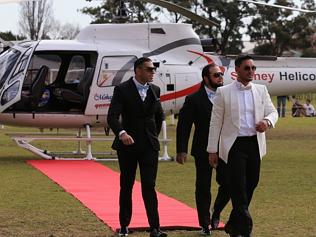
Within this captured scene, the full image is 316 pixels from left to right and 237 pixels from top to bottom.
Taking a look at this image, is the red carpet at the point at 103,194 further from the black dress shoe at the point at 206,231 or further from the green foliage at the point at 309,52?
the green foliage at the point at 309,52

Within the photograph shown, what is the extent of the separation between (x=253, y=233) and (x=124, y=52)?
27.6ft

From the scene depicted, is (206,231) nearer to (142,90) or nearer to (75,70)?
(142,90)

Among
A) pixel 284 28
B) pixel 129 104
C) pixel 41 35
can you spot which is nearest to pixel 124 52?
pixel 129 104

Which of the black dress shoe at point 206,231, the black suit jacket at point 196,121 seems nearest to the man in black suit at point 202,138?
the black suit jacket at point 196,121

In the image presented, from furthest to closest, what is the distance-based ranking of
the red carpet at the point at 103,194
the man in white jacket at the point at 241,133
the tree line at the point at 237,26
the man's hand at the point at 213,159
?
the tree line at the point at 237,26 → the red carpet at the point at 103,194 → the man's hand at the point at 213,159 → the man in white jacket at the point at 241,133

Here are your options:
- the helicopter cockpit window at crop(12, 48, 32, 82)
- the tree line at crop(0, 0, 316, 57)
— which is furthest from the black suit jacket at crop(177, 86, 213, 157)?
the tree line at crop(0, 0, 316, 57)

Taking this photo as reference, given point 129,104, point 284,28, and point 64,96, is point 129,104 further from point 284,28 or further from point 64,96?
point 284,28

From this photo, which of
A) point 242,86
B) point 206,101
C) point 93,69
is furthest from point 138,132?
point 93,69

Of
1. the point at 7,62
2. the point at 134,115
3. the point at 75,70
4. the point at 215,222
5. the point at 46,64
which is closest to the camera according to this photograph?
the point at 134,115

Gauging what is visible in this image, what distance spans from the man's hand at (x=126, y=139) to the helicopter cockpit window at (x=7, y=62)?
8220 millimetres

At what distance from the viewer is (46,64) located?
55.0 ft

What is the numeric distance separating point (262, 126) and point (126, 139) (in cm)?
126

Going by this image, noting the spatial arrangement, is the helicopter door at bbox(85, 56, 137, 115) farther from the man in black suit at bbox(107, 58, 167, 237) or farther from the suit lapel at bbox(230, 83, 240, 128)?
the suit lapel at bbox(230, 83, 240, 128)

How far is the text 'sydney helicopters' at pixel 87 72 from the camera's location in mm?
15383
